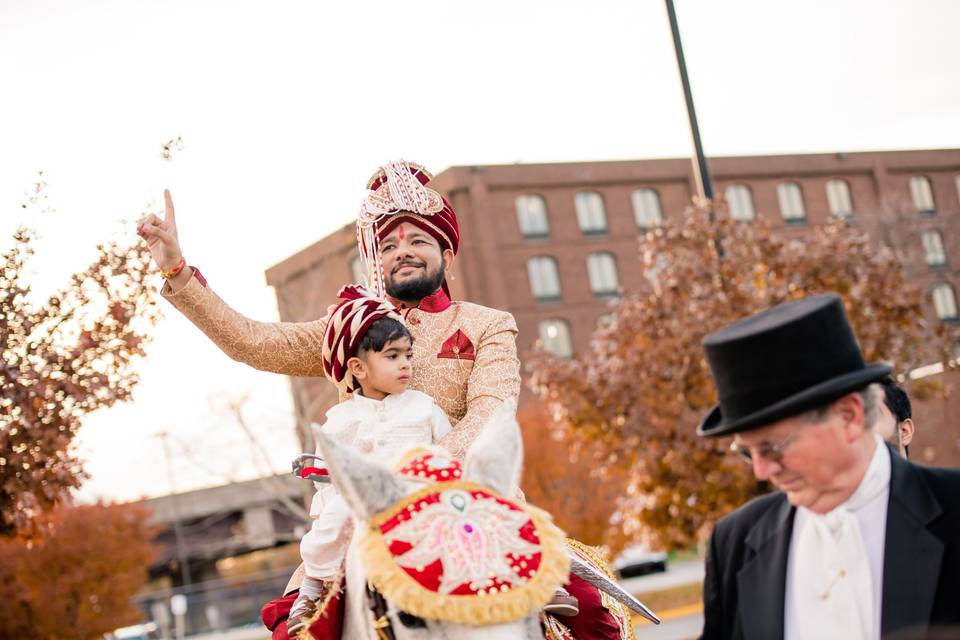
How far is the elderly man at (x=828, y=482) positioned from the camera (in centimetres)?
314

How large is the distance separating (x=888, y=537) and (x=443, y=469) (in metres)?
1.40

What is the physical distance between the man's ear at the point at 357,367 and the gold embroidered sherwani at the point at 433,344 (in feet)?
2.16

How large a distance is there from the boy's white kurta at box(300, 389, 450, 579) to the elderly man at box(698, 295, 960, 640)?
1447 mm

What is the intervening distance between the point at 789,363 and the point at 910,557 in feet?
2.09

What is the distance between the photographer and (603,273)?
59.3m

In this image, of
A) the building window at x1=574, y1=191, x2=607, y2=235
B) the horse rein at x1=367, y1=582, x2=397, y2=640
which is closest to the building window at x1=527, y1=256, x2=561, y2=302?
the building window at x1=574, y1=191, x2=607, y2=235

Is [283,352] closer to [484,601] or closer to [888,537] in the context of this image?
[484,601]

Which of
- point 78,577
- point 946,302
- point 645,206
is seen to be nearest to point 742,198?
point 645,206

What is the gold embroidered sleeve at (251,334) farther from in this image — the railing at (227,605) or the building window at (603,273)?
the building window at (603,273)

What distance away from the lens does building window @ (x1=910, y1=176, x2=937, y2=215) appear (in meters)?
64.9

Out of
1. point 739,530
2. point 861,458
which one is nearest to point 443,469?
point 739,530

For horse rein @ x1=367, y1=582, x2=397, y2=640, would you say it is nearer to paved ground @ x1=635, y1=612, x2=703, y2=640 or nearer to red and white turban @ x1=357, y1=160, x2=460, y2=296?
red and white turban @ x1=357, y1=160, x2=460, y2=296

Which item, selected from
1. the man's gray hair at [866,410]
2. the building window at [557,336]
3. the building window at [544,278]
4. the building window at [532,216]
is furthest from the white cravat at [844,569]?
the building window at [532,216]

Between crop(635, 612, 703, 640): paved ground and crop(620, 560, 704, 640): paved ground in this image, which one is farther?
crop(620, 560, 704, 640): paved ground
